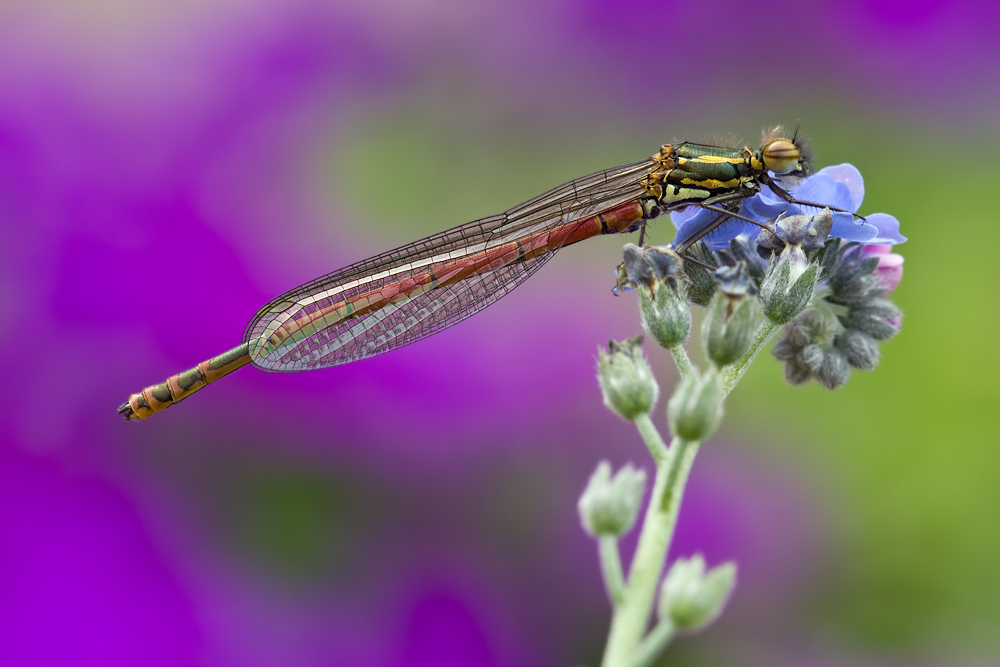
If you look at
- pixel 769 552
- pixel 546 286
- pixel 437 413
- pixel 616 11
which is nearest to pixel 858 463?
pixel 769 552

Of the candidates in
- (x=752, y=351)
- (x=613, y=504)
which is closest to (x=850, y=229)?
(x=752, y=351)

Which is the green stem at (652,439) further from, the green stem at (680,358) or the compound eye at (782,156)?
the compound eye at (782,156)

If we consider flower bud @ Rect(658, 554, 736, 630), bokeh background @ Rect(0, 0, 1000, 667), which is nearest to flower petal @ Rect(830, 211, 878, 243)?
flower bud @ Rect(658, 554, 736, 630)

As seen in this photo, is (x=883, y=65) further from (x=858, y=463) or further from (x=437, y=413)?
(x=437, y=413)

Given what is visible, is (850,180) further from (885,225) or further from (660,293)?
(660,293)

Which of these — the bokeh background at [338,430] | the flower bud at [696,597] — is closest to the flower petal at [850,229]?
the flower bud at [696,597]
